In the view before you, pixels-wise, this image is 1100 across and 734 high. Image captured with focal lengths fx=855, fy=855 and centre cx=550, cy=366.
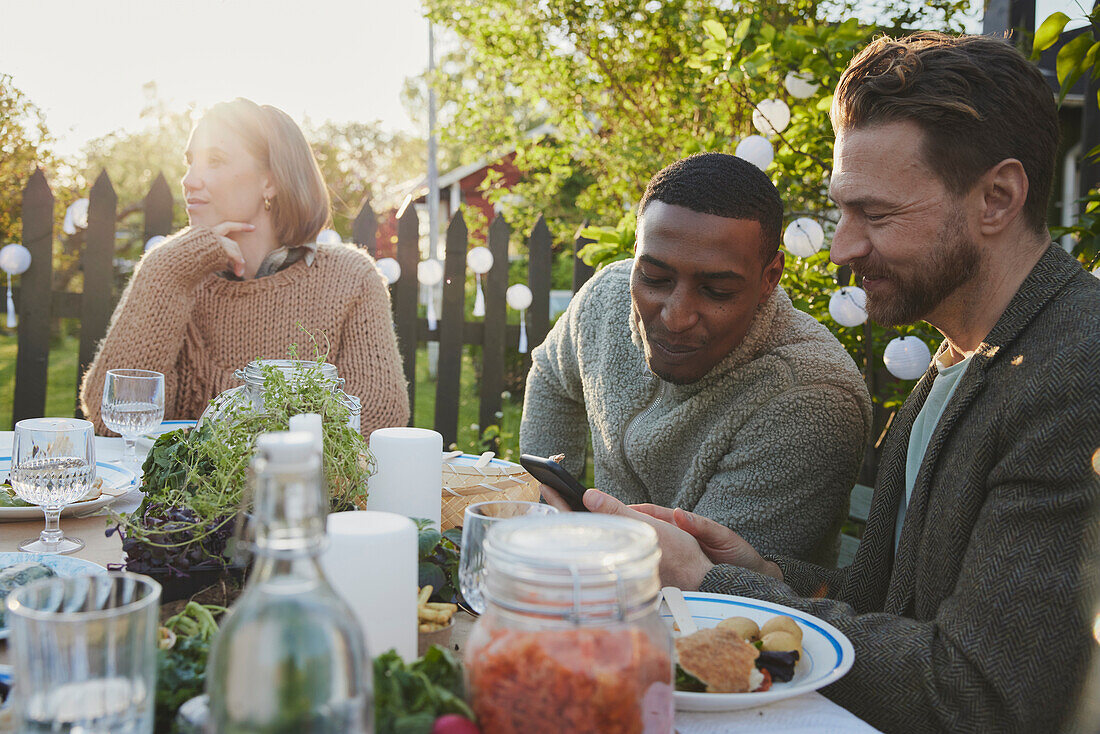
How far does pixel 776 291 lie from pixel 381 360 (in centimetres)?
153

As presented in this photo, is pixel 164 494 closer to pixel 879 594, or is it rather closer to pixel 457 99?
pixel 879 594

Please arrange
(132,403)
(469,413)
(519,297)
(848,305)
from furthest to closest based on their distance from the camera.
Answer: (469,413)
(519,297)
(848,305)
(132,403)

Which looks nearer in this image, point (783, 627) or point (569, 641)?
point (569, 641)

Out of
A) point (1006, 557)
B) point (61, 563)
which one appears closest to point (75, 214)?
point (61, 563)

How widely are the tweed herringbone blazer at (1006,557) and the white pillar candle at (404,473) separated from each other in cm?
57

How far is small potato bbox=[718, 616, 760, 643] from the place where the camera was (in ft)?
4.26

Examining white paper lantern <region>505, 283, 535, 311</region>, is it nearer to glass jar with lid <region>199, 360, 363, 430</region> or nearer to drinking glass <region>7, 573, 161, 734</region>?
glass jar with lid <region>199, 360, 363, 430</region>

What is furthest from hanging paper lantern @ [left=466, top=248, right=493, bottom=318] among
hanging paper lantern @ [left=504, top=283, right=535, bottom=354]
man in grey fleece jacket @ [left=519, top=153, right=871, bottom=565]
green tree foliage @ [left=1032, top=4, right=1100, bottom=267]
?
green tree foliage @ [left=1032, top=4, right=1100, bottom=267]

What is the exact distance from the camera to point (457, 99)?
27.5ft

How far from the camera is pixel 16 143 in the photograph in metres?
5.77

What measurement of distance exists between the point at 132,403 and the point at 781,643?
68.1 inches

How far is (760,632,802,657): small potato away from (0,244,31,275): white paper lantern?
14.7 ft

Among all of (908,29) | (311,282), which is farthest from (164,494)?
(908,29)

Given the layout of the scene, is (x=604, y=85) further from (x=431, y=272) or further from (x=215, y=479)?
(x=215, y=479)
